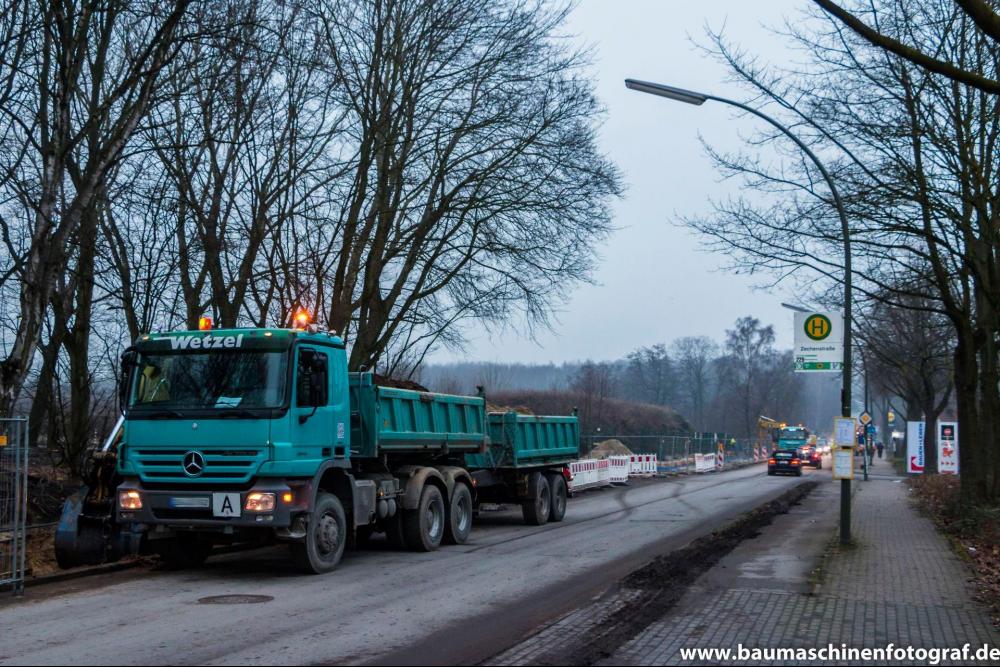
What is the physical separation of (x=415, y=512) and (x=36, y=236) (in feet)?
21.9

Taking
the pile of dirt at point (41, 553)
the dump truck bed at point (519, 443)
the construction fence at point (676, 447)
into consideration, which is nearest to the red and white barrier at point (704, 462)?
the construction fence at point (676, 447)

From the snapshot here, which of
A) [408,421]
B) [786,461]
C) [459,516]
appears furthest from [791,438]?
[408,421]

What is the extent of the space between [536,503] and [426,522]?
5.19m

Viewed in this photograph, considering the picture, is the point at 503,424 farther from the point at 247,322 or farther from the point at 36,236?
the point at 36,236

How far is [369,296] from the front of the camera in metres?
22.1

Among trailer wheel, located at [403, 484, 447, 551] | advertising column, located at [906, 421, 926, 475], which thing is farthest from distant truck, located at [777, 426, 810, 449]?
trailer wheel, located at [403, 484, 447, 551]

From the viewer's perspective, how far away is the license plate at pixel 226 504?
11.8 m

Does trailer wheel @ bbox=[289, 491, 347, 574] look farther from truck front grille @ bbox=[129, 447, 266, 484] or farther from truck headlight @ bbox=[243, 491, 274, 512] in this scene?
truck front grille @ bbox=[129, 447, 266, 484]

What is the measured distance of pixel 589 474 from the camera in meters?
33.5

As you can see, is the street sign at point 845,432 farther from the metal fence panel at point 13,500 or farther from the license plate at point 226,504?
the metal fence panel at point 13,500

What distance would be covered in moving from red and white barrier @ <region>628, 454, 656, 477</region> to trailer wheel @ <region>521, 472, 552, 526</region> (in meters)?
19.4

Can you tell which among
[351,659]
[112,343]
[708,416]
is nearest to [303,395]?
[351,659]

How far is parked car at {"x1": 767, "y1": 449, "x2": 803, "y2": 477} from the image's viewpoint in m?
47.3

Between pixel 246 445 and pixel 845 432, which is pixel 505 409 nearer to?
pixel 845 432
